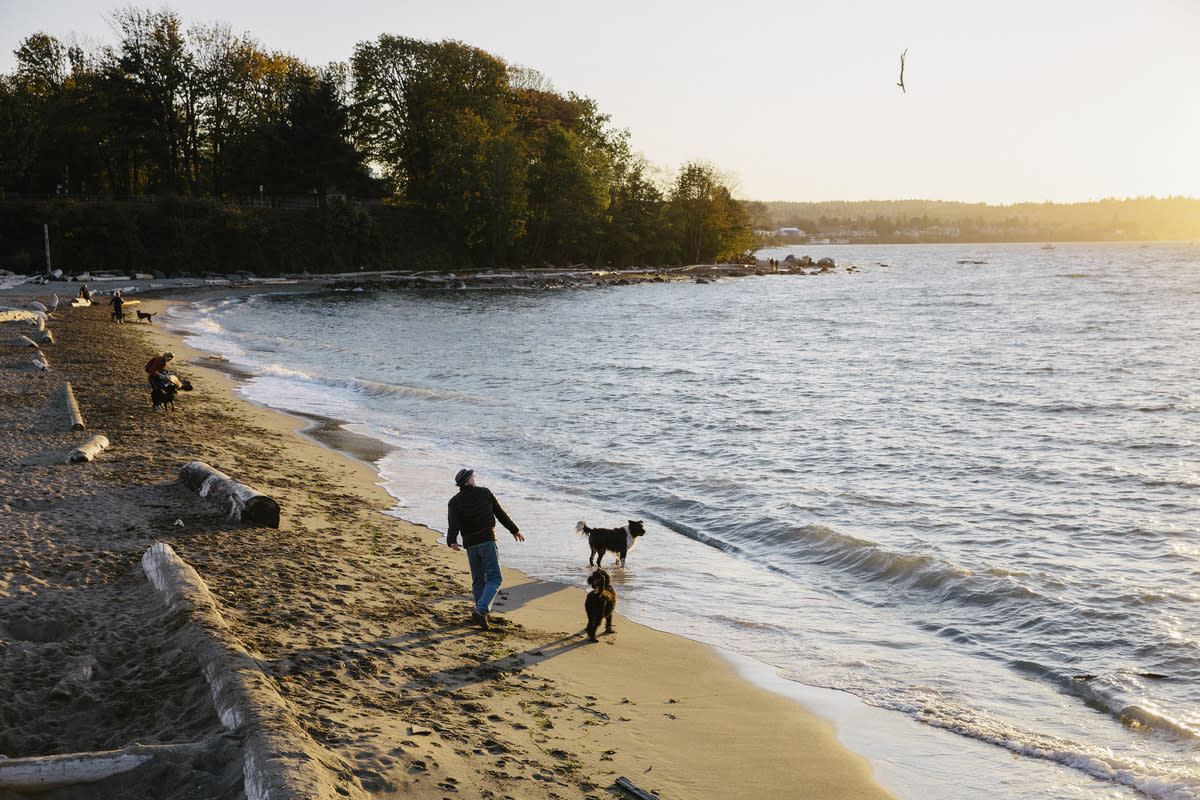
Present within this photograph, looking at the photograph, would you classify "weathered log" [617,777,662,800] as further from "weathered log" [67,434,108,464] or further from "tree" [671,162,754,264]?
"tree" [671,162,754,264]

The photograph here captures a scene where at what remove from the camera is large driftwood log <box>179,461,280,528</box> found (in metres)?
10.7

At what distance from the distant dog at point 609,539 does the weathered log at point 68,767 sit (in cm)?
666

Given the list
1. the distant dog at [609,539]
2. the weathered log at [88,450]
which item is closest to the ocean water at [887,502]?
the distant dog at [609,539]

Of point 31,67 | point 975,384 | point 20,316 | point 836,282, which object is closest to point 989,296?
point 836,282

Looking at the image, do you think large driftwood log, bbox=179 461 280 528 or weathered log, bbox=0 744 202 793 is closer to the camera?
weathered log, bbox=0 744 202 793

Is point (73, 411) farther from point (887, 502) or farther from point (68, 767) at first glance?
point (887, 502)

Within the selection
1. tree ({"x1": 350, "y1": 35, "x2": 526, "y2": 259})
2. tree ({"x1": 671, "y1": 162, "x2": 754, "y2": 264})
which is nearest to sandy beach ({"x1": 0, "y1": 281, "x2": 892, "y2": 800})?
tree ({"x1": 350, "y1": 35, "x2": 526, "y2": 259})

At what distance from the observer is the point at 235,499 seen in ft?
35.6

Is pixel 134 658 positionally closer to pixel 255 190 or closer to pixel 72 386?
pixel 72 386

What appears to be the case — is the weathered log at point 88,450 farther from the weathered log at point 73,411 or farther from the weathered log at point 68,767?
the weathered log at point 68,767

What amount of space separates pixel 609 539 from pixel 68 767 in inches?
293

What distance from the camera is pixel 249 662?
6.24 metres

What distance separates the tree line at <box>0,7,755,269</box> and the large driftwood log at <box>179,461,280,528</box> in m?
66.4

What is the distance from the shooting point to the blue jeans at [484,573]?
881 centimetres
